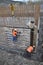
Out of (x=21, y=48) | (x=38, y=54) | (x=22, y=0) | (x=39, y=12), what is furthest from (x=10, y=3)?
(x=38, y=54)

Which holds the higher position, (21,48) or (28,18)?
(28,18)

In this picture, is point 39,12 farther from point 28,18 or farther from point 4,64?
point 4,64

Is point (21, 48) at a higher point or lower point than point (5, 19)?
lower

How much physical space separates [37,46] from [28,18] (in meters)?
0.30

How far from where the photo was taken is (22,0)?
1564mm

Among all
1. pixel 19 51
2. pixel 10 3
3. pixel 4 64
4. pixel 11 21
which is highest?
pixel 10 3

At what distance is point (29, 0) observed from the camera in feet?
5.14

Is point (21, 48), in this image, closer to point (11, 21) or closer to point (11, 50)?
point (11, 50)

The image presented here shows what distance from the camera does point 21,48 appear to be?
171 centimetres

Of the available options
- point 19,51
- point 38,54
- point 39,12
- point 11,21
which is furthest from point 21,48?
point 39,12

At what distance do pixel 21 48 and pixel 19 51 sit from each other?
0.19ft

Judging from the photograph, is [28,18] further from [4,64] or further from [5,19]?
[4,64]

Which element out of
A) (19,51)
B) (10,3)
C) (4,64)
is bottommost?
(4,64)

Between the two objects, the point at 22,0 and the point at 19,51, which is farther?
the point at 19,51
